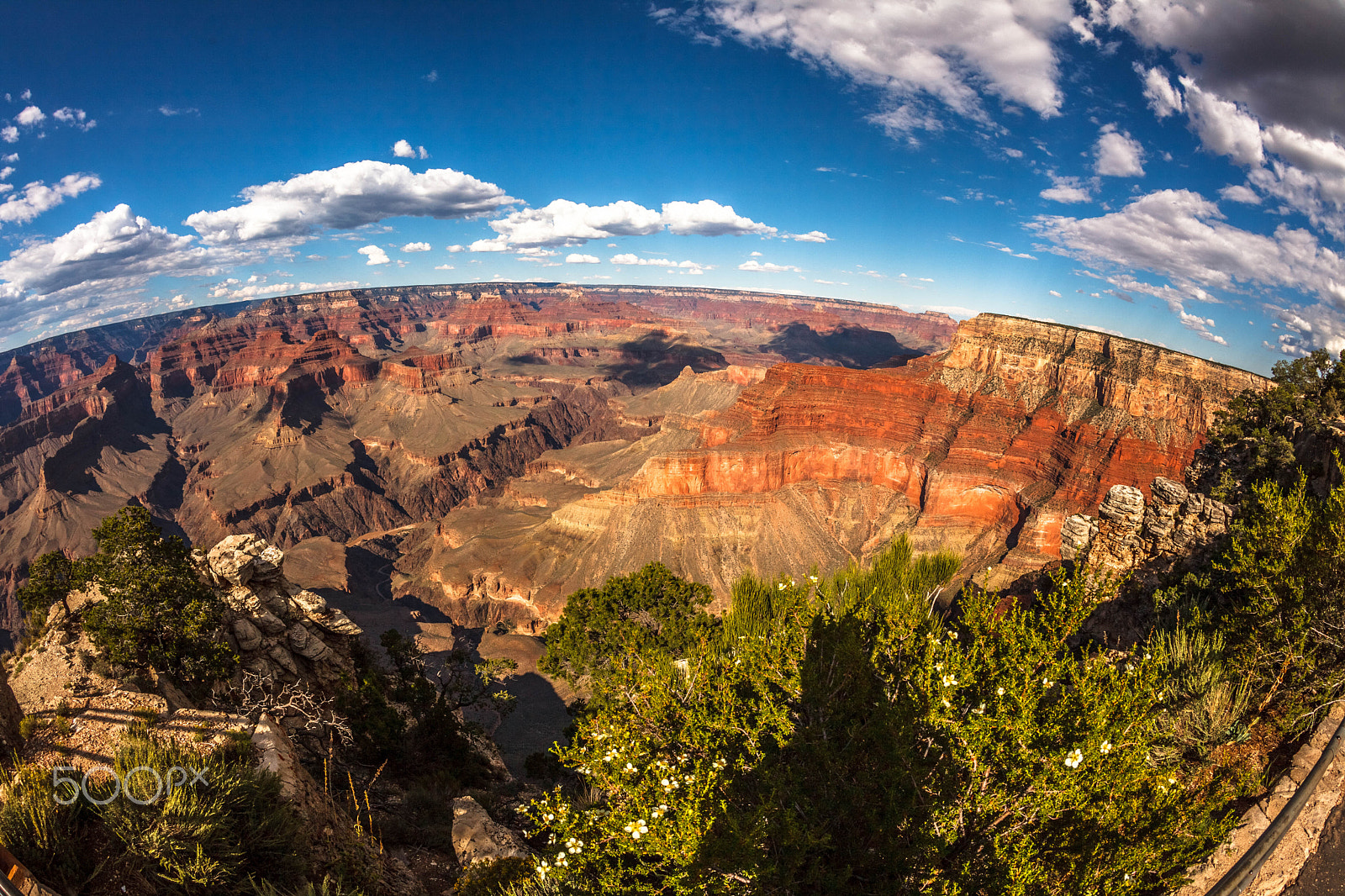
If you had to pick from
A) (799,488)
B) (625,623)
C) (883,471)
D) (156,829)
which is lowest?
(625,623)

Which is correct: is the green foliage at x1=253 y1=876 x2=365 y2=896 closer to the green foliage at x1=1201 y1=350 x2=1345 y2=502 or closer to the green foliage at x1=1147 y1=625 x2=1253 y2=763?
the green foliage at x1=1147 y1=625 x2=1253 y2=763

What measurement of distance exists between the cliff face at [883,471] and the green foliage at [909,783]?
5424 cm

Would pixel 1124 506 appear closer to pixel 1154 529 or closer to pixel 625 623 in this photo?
pixel 1154 529

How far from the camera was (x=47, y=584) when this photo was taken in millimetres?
18656

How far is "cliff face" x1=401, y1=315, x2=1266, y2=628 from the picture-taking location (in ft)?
231

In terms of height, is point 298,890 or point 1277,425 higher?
point 1277,425

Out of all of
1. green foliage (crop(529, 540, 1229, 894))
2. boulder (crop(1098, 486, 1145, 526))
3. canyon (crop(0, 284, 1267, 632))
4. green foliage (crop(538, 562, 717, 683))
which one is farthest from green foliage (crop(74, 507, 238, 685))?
canyon (crop(0, 284, 1267, 632))

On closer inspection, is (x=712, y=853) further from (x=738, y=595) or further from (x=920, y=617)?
(x=738, y=595)

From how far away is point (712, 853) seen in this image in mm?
8875

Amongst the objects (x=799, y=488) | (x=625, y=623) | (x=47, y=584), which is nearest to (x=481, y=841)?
(x=625, y=623)

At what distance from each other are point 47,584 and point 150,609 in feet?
16.2

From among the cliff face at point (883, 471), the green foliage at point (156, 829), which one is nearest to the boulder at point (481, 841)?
the green foliage at point (156, 829)

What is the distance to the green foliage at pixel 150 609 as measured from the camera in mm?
16781

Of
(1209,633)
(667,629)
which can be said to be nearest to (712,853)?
(1209,633)
